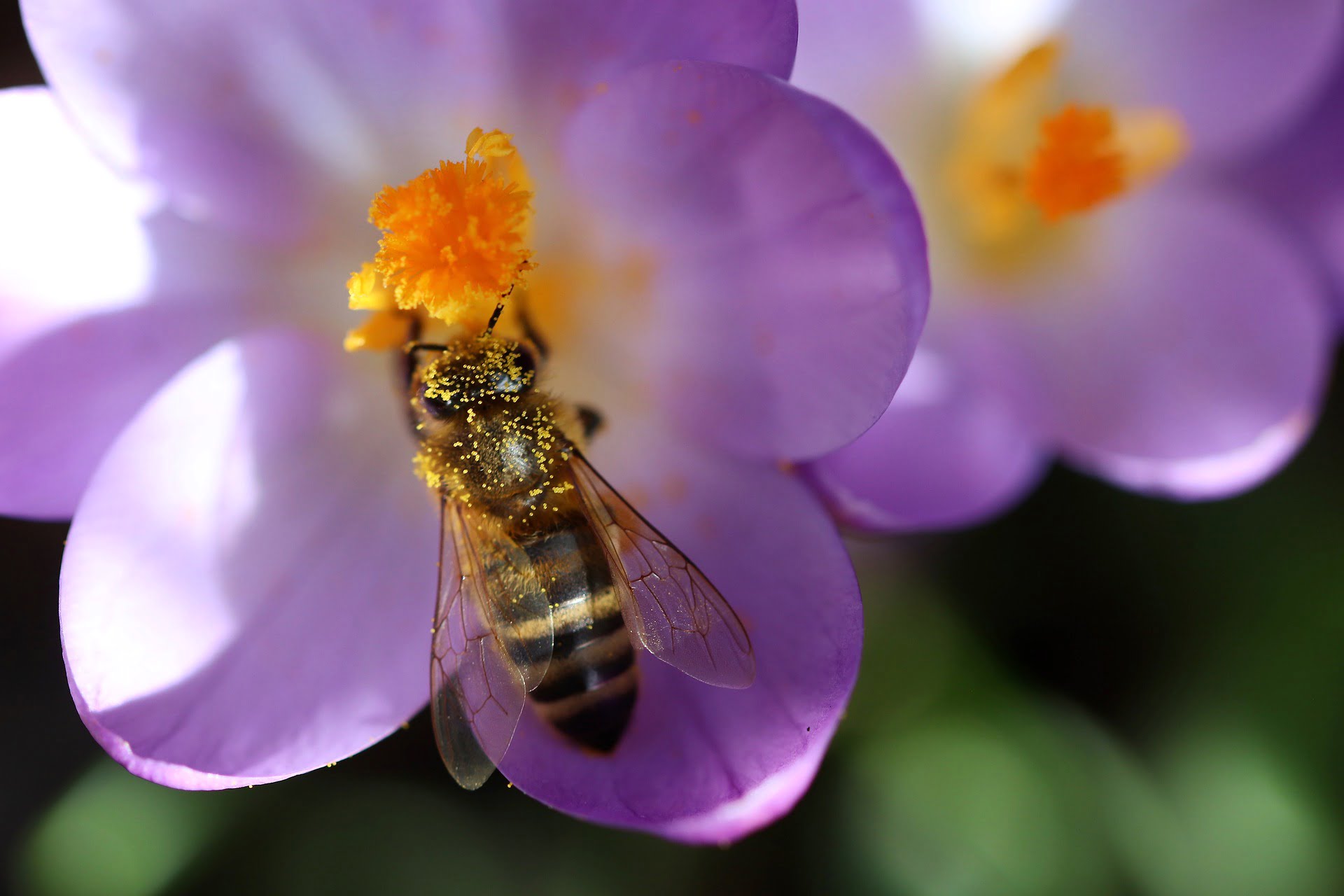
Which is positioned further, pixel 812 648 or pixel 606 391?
pixel 606 391

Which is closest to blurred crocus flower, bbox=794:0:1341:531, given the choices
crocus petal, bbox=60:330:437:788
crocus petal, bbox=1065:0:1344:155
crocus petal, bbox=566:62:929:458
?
crocus petal, bbox=1065:0:1344:155

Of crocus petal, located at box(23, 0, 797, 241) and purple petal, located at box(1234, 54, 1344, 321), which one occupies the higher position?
crocus petal, located at box(23, 0, 797, 241)

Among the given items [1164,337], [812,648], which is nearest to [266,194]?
[812,648]

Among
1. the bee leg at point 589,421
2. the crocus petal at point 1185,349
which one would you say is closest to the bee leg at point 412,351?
the bee leg at point 589,421

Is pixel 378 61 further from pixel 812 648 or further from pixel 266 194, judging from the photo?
pixel 812 648

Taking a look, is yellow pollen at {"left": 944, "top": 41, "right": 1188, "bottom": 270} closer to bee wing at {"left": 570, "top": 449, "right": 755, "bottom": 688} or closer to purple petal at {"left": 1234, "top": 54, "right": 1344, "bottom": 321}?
purple petal at {"left": 1234, "top": 54, "right": 1344, "bottom": 321}

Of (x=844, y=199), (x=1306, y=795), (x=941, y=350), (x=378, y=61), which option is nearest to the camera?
(x=844, y=199)
